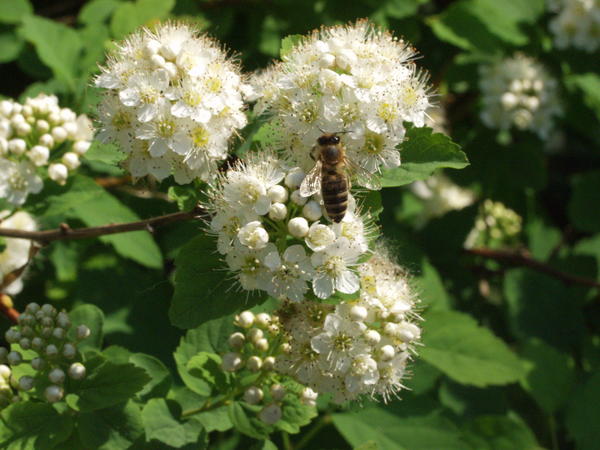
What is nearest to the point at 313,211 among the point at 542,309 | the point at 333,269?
the point at 333,269

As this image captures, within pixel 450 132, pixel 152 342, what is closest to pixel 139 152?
pixel 152 342

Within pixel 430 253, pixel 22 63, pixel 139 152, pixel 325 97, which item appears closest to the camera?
pixel 325 97

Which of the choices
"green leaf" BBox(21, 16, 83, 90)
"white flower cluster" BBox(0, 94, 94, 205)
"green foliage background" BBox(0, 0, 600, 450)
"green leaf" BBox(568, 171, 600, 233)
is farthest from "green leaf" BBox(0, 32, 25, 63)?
"green leaf" BBox(568, 171, 600, 233)

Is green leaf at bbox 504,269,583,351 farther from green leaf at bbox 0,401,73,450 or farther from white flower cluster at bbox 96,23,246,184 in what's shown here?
green leaf at bbox 0,401,73,450

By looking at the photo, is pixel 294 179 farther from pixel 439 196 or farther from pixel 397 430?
pixel 439 196

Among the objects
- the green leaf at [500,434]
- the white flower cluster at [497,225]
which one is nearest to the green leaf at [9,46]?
the white flower cluster at [497,225]

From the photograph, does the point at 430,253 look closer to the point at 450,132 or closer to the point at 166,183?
the point at 450,132

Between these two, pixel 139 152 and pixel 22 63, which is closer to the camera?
pixel 139 152
